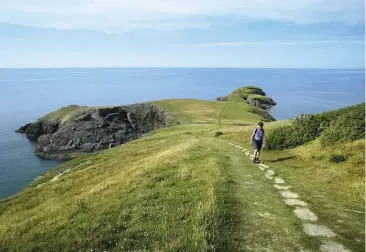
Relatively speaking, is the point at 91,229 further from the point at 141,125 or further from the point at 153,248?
the point at 141,125

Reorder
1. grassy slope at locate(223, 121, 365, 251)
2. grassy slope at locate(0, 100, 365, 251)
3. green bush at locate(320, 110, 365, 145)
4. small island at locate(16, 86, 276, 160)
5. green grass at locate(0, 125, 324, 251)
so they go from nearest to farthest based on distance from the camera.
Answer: green grass at locate(0, 125, 324, 251) → grassy slope at locate(0, 100, 365, 251) → grassy slope at locate(223, 121, 365, 251) → green bush at locate(320, 110, 365, 145) → small island at locate(16, 86, 276, 160)

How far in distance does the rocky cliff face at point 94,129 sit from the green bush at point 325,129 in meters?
82.8

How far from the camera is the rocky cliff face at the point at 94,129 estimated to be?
4589 inches

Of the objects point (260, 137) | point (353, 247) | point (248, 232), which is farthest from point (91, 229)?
point (260, 137)

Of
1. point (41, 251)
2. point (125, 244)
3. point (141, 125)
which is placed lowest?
point (141, 125)

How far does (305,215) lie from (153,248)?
22.0 ft

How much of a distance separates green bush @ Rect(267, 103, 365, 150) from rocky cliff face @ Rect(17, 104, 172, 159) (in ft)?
272

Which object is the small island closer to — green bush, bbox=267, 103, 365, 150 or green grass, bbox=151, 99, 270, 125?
green grass, bbox=151, 99, 270, 125

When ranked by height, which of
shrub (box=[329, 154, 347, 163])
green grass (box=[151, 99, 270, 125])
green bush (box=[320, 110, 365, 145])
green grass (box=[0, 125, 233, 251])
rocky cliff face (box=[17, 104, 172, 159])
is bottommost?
rocky cliff face (box=[17, 104, 172, 159])

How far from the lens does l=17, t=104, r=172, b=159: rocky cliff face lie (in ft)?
382

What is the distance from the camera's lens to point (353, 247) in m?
11.1

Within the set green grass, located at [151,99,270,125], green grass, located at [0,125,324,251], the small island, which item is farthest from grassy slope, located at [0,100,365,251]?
the small island

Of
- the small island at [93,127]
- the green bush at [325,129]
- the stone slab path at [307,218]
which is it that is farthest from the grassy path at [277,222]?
the small island at [93,127]

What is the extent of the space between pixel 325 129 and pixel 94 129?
105 meters
